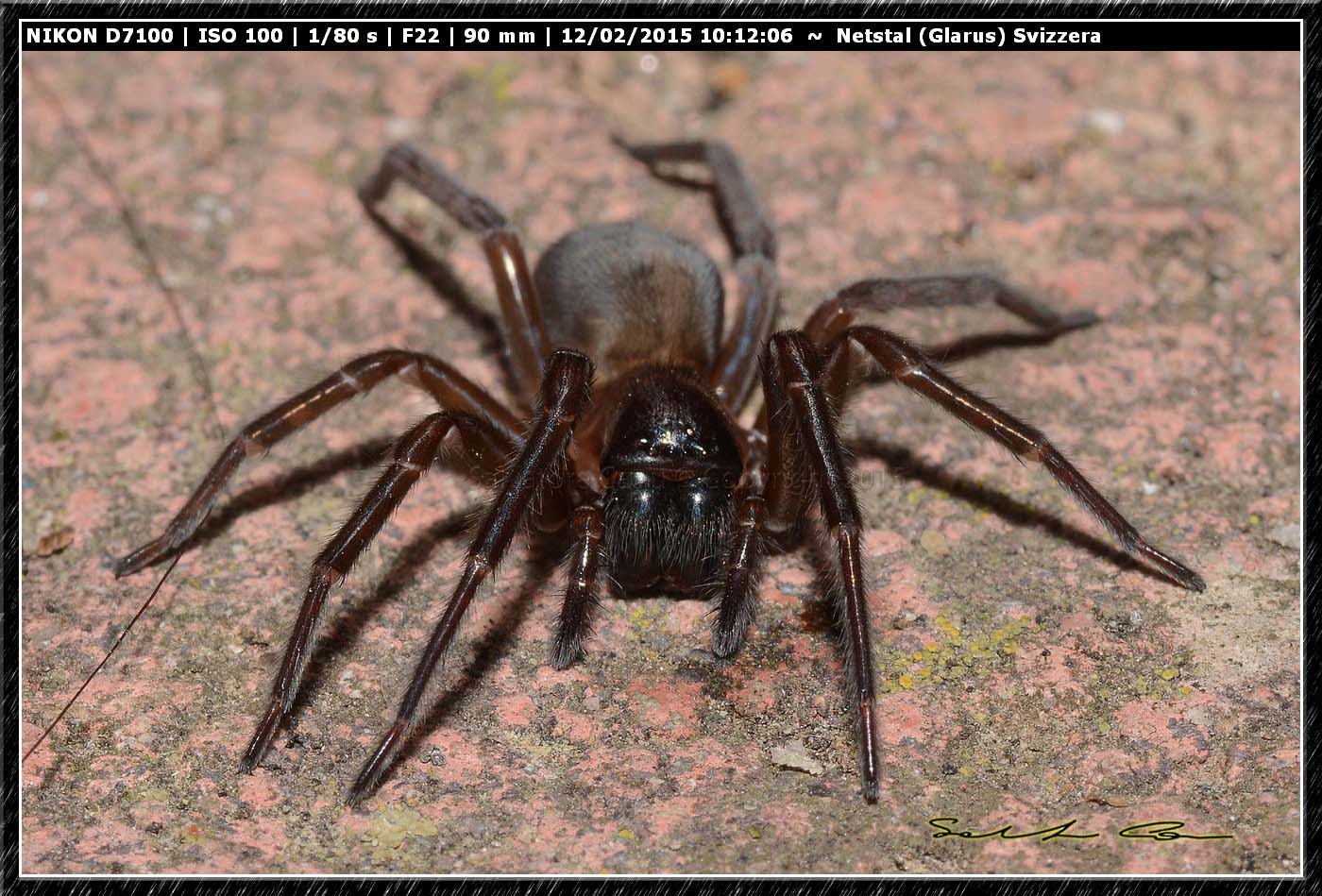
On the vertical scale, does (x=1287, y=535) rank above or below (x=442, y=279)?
below

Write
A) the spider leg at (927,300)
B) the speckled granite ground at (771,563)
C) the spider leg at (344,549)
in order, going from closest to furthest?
the speckled granite ground at (771,563)
the spider leg at (344,549)
the spider leg at (927,300)

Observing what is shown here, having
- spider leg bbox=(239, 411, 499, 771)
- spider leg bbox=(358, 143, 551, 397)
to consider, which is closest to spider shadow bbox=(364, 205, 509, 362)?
spider leg bbox=(358, 143, 551, 397)

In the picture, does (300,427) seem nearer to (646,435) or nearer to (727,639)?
(646,435)

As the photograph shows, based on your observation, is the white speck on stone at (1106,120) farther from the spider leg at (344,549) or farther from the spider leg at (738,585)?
the spider leg at (344,549)

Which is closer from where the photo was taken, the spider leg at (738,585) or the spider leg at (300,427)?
the spider leg at (738,585)

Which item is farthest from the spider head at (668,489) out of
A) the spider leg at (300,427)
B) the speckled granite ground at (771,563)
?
the spider leg at (300,427)
